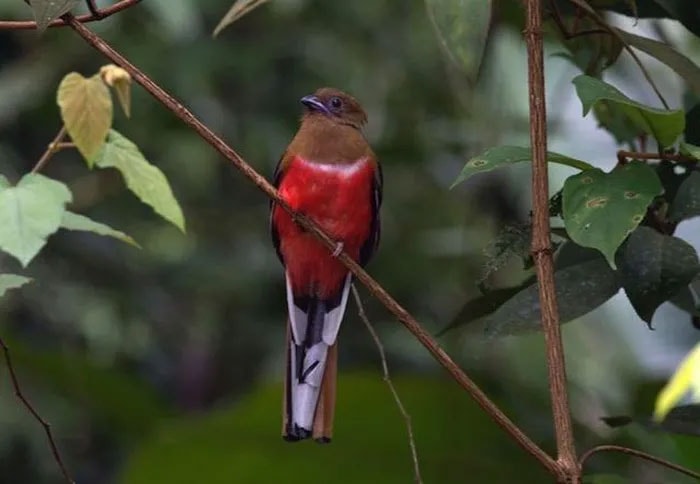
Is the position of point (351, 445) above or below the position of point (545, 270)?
below

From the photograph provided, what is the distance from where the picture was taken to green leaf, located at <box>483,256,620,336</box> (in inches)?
71.5

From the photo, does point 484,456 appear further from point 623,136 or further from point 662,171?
point 662,171

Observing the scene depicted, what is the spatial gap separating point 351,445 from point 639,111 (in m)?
1.45

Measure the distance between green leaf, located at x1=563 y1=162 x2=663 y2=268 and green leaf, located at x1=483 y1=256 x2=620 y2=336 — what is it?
0.32 m

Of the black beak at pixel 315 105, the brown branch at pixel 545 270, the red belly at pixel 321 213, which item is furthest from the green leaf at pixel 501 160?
the black beak at pixel 315 105

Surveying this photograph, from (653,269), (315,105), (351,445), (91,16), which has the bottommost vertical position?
(351,445)

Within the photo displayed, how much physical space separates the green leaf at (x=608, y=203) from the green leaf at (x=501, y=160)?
24mm

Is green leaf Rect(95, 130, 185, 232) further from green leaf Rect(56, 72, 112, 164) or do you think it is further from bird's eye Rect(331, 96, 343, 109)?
bird's eye Rect(331, 96, 343, 109)

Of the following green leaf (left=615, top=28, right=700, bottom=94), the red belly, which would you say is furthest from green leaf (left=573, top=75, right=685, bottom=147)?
the red belly

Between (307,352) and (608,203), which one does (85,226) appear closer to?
(307,352)

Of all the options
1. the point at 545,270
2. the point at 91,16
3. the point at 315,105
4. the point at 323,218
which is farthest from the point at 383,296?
the point at 315,105

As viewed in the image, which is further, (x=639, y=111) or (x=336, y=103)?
(x=336, y=103)

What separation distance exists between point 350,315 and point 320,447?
1695mm

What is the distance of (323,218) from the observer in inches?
97.1
